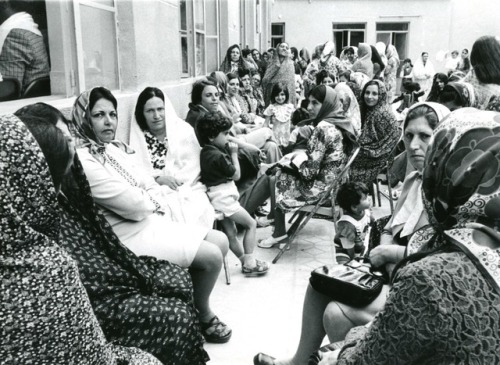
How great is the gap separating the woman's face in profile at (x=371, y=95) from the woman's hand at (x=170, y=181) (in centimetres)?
272

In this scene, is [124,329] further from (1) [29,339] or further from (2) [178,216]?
(2) [178,216]

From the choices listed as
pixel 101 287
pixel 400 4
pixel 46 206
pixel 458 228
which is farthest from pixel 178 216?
pixel 400 4

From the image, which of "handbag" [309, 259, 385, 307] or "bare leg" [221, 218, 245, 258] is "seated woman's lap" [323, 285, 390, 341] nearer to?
"handbag" [309, 259, 385, 307]

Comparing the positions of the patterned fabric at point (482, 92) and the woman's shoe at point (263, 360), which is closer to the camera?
the woman's shoe at point (263, 360)

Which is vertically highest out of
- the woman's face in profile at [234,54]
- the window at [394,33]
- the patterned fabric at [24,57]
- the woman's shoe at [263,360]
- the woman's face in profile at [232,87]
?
the window at [394,33]

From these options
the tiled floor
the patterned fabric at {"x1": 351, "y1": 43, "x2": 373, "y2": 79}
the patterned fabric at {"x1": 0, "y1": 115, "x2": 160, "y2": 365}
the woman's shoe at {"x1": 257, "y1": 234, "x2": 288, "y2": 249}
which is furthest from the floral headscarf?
the patterned fabric at {"x1": 351, "y1": 43, "x2": 373, "y2": 79}

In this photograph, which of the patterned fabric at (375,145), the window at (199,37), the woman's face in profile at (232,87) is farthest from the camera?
the window at (199,37)

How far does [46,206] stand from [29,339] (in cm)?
33

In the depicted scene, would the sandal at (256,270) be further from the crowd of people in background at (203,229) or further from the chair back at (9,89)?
the chair back at (9,89)

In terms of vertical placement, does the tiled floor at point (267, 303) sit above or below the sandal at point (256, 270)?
below

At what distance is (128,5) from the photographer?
4273mm

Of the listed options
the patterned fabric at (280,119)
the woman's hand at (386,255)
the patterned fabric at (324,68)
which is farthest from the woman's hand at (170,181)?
the patterned fabric at (324,68)

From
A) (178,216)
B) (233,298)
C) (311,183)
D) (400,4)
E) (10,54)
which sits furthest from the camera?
(400,4)

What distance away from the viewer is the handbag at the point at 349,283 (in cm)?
199
